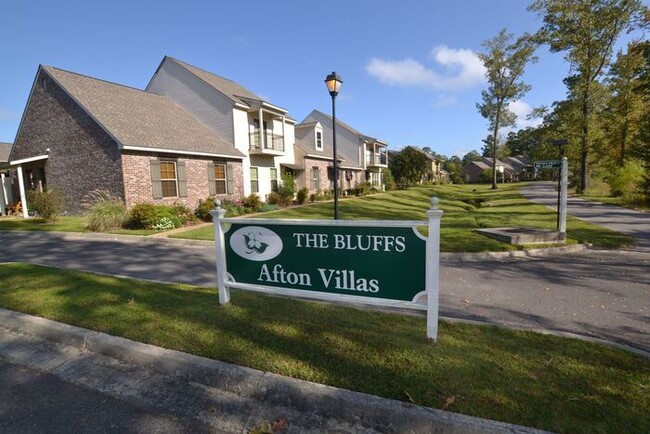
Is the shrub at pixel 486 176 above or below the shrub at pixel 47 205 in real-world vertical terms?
above

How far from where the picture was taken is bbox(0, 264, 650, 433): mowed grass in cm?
243

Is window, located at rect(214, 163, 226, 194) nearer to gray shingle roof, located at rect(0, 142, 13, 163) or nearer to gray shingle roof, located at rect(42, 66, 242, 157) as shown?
gray shingle roof, located at rect(42, 66, 242, 157)

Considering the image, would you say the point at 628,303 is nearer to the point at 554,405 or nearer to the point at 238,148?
the point at 554,405

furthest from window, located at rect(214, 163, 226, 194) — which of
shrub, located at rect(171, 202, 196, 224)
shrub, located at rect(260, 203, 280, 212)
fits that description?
shrub, located at rect(171, 202, 196, 224)

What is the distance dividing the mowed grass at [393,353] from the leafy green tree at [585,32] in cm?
3000

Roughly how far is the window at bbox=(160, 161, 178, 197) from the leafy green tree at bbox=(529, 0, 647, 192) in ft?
94.2

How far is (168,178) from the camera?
15953mm

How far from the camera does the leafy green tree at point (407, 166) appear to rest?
45.0 metres

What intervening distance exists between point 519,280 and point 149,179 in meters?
15.0

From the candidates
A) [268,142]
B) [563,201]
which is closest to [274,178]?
[268,142]

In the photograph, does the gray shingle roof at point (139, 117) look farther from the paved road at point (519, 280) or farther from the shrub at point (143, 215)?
the paved road at point (519, 280)

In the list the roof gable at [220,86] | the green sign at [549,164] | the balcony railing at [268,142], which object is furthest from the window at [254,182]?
the green sign at [549,164]

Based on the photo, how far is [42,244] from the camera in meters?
10.6

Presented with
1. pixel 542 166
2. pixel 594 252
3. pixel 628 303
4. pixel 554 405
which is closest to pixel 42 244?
pixel 554 405
